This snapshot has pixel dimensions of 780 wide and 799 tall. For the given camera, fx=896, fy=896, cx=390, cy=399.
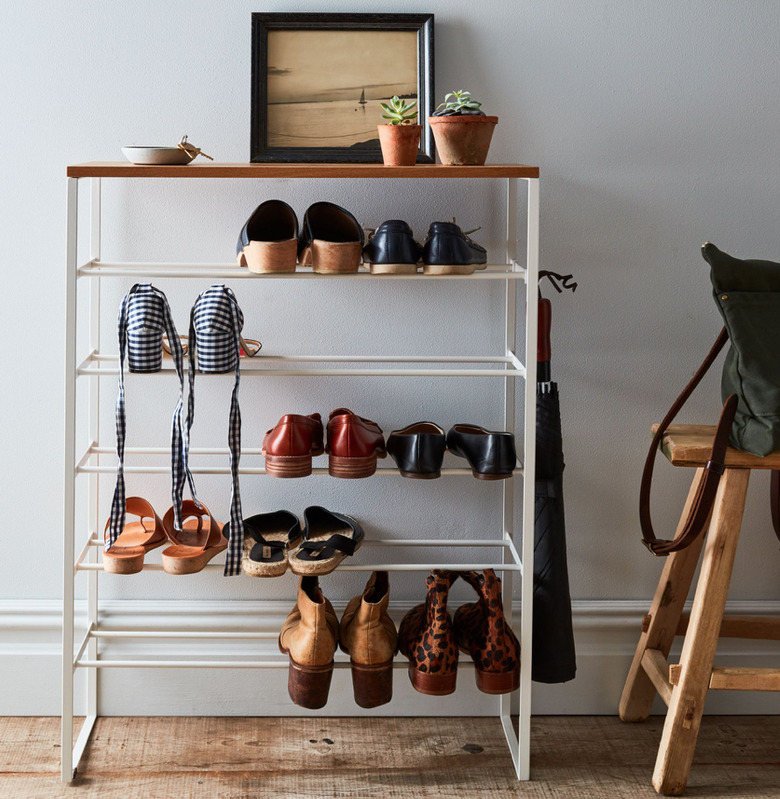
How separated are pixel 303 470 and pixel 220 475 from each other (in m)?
0.37

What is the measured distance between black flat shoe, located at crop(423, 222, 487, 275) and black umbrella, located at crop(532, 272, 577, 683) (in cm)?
24

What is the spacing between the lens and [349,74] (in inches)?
75.3

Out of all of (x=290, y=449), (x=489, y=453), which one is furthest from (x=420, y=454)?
(x=290, y=449)

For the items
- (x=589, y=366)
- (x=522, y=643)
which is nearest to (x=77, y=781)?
(x=522, y=643)

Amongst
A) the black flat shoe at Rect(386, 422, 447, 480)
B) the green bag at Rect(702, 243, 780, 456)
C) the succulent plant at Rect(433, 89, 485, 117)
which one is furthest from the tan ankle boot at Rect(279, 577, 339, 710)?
the succulent plant at Rect(433, 89, 485, 117)

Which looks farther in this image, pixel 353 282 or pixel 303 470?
pixel 353 282

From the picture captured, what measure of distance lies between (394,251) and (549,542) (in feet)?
2.24

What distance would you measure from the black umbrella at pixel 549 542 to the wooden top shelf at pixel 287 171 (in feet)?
0.97

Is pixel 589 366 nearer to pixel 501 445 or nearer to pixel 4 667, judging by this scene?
pixel 501 445

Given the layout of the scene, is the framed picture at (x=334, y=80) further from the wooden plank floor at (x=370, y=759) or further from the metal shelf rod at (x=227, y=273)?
the wooden plank floor at (x=370, y=759)

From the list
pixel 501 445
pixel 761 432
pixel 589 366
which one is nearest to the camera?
pixel 761 432

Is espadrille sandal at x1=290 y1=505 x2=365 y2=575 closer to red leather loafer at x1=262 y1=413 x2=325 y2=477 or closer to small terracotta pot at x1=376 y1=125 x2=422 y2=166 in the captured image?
red leather loafer at x1=262 y1=413 x2=325 y2=477

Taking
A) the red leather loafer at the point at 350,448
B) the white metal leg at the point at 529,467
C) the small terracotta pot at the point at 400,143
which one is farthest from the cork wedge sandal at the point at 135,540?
the small terracotta pot at the point at 400,143

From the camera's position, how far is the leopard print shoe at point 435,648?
1.78 metres
